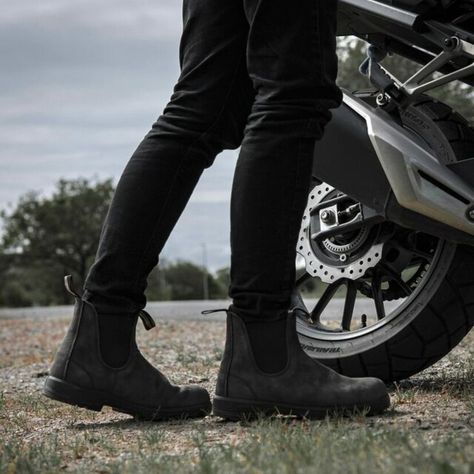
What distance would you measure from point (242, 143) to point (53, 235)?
59.3 m

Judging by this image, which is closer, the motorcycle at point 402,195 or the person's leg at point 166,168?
the person's leg at point 166,168

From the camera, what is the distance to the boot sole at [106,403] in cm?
282

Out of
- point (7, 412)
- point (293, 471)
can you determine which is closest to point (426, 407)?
point (293, 471)

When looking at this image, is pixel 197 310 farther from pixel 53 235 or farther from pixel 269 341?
pixel 53 235

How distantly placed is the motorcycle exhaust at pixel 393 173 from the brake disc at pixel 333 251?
0.30m

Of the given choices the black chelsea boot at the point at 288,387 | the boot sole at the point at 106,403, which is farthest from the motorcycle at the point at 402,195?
the boot sole at the point at 106,403

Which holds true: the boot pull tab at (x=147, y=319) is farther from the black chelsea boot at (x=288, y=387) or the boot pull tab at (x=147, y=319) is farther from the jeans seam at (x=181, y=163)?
the black chelsea boot at (x=288, y=387)

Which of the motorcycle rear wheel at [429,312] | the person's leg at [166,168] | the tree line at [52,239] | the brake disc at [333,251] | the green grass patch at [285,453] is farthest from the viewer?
the tree line at [52,239]

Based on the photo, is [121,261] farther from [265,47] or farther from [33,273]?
[33,273]

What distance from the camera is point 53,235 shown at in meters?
61.0

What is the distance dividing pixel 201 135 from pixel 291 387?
2.53 ft

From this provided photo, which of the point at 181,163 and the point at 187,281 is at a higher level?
the point at 181,163

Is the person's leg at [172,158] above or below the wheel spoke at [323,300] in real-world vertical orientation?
above

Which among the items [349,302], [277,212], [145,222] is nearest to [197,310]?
[349,302]
